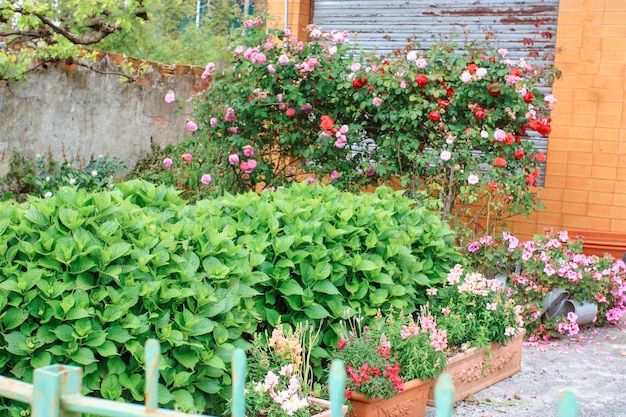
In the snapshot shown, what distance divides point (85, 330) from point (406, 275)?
2.28m

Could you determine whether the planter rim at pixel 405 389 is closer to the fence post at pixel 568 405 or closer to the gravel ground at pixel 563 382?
the gravel ground at pixel 563 382

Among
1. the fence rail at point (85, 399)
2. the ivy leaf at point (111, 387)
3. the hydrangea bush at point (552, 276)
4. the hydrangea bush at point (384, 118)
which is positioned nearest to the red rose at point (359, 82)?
the hydrangea bush at point (384, 118)

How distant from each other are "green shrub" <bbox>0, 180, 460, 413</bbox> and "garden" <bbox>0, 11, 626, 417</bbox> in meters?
0.01

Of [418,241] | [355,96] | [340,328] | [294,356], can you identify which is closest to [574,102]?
[355,96]

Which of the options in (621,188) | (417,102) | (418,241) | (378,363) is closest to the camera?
(378,363)

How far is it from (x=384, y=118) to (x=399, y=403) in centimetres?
362

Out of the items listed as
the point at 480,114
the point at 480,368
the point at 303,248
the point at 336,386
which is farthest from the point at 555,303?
the point at 336,386

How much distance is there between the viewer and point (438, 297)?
17.3 feet

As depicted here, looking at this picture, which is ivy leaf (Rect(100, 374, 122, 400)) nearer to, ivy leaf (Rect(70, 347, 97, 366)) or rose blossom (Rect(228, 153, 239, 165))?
ivy leaf (Rect(70, 347, 97, 366))

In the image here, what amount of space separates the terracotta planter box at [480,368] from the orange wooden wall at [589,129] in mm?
2731

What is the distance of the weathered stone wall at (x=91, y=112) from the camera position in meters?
8.07

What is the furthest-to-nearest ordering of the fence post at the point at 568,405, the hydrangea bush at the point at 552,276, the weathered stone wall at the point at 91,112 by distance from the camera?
the weathered stone wall at the point at 91,112
the hydrangea bush at the point at 552,276
the fence post at the point at 568,405

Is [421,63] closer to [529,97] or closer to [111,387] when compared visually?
[529,97]

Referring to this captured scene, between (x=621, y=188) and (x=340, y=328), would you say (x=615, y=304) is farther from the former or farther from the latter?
(x=340, y=328)
